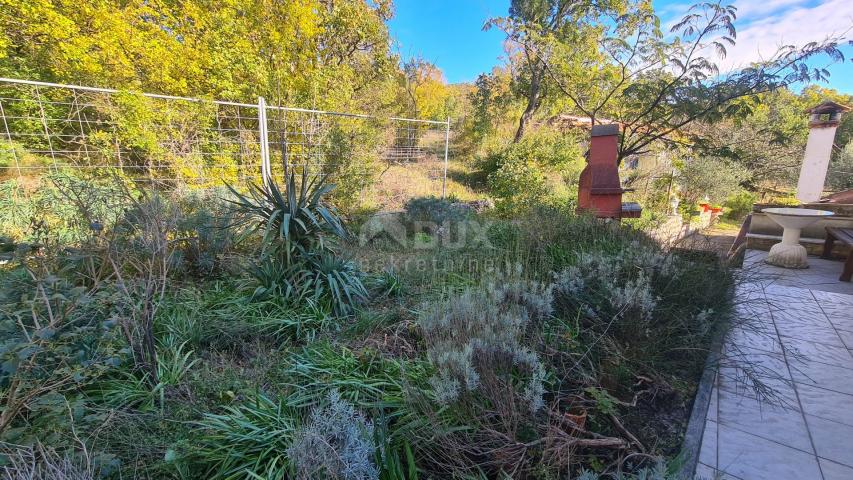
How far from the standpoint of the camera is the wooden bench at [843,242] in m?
3.87

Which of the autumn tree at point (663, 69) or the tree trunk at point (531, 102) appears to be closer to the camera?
the autumn tree at point (663, 69)

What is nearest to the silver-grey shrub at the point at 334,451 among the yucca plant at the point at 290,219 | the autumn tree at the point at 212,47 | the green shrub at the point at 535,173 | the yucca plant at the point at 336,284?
the yucca plant at the point at 336,284

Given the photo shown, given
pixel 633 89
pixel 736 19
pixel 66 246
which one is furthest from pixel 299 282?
pixel 736 19

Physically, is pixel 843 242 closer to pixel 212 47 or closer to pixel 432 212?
pixel 432 212

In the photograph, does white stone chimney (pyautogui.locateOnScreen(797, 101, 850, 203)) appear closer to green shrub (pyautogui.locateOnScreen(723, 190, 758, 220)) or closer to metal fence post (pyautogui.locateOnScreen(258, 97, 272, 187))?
green shrub (pyautogui.locateOnScreen(723, 190, 758, 220))

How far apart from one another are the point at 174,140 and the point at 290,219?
3642 mm

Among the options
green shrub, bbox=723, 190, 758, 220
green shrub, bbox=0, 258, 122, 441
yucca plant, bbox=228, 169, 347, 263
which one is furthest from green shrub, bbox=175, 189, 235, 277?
green shrub, bbox=723, 190, 758, 220

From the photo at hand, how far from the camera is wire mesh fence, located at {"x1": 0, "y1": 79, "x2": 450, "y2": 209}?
454 centimetres

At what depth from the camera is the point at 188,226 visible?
3410mm

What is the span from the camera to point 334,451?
1.10 m

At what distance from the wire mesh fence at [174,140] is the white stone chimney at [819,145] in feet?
25.8

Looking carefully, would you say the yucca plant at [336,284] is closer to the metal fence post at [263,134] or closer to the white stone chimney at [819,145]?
the metal fence post at [263,134]

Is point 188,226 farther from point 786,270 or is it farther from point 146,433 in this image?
point 786,270

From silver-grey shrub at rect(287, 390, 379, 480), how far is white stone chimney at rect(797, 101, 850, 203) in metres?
9.41
